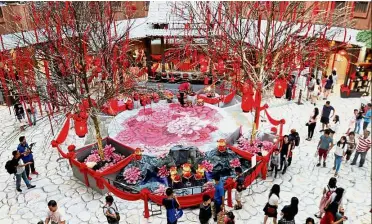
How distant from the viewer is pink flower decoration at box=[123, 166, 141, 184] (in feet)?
33.3

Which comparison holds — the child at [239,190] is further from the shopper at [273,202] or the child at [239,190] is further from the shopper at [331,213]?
the shopper at [331,213]

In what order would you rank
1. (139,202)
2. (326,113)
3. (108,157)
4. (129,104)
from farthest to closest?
(129,104)
(326,113)
(108,157)
(139,202)

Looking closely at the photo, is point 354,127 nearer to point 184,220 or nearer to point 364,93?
point 364,93

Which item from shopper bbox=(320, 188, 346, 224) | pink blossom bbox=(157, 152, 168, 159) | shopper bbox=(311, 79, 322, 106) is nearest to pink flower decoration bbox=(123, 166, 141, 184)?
pink blossom bbox=(157, 152, 168, 159)

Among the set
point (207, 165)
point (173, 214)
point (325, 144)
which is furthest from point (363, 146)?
point (173, 214)

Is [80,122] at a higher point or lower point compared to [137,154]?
higher

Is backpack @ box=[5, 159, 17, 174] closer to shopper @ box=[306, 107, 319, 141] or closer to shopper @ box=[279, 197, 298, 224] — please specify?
shopper @ box=[279, 197, 298, 224]

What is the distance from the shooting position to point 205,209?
796 centimetres

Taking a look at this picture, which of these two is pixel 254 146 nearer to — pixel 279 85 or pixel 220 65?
pixel 279 85

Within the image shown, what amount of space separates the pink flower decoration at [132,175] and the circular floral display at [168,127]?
1283 millimetres

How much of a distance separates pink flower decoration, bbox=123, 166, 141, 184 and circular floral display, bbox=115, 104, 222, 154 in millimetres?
1283

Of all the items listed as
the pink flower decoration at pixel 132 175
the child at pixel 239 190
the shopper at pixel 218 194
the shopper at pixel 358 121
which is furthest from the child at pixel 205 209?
the shopper at pixel 358 121

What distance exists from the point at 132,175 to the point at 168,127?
12.1 feet

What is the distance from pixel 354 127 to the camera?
43.6ft
